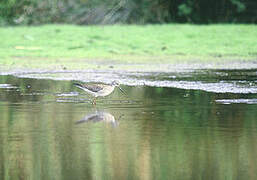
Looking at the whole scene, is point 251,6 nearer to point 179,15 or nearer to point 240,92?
point 179,15

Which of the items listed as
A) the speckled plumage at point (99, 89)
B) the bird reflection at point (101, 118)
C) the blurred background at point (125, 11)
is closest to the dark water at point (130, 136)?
the bird reflection at point (101, 118)

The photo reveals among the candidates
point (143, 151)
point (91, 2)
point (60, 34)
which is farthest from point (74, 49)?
point (143, 151)

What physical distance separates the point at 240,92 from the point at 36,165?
19.7 feet

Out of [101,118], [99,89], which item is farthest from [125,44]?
[101,118]

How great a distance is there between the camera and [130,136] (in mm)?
7965

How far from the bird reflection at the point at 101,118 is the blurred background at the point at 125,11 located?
853 inches

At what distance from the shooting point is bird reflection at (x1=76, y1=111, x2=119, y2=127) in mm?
8969

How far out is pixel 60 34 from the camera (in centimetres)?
2553

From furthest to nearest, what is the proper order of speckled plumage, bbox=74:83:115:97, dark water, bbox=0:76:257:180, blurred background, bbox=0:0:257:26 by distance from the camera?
blurred background, bbox=0:0:257:26 → speckled plumage, bbox=74:83:115:97 → dark water, bbox=0:76:257:180

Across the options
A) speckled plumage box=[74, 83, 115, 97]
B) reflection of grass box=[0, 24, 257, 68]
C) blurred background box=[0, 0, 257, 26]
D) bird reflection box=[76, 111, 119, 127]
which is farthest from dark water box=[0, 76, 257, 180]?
blurred background box=[0, 0, 257, 26]

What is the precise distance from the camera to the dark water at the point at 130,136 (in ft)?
20.8

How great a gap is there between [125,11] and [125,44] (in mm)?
9091

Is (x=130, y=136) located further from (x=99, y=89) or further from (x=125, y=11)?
(x=125, y=11)

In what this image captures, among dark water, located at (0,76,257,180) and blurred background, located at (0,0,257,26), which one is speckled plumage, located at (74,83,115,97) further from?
blurred background, located at (0,0,257,26)
